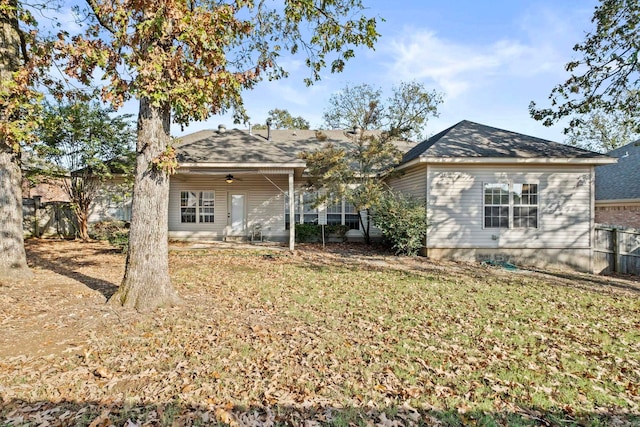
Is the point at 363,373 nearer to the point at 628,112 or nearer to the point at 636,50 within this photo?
the point at 636,50

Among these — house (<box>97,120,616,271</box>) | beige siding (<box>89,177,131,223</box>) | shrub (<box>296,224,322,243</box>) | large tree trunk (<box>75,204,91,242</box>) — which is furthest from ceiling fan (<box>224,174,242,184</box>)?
large tree trunk (<box>75,204,91,242</box>)

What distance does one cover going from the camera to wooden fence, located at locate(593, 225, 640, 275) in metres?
11.3

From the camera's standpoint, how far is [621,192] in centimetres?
1593

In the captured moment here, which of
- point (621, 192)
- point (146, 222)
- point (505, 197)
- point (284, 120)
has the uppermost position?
point (284, 120)

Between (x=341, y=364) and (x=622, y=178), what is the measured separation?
1997cm

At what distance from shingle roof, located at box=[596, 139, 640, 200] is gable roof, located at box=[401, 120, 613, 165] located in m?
6.47

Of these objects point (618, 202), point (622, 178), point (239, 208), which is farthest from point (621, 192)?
point (239, 208)

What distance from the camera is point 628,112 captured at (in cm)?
1077

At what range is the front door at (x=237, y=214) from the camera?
1523 centimetres

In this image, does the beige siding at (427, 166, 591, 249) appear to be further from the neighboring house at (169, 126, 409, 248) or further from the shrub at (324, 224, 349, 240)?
the neighboring house at (169, 126, 409, 248)

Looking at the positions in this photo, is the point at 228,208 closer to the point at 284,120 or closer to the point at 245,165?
the point at 245,165

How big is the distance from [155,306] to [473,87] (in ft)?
47.8

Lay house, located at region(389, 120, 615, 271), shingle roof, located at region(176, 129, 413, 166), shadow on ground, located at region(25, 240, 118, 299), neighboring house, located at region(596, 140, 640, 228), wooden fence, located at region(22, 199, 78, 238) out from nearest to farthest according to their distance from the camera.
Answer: shadow on ground, located at region(25, 240, 118, 299) → house, located at region(389, 120, 615, 271) → shingle roof, located at region(176, 129, 413, 166) → wooden fence, located at region(22, 199, 78, 238) → neighboring house, located at region(596, 140, 640, 228)

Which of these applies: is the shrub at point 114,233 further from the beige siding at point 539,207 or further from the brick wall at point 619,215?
the brick wall at point 619,215
